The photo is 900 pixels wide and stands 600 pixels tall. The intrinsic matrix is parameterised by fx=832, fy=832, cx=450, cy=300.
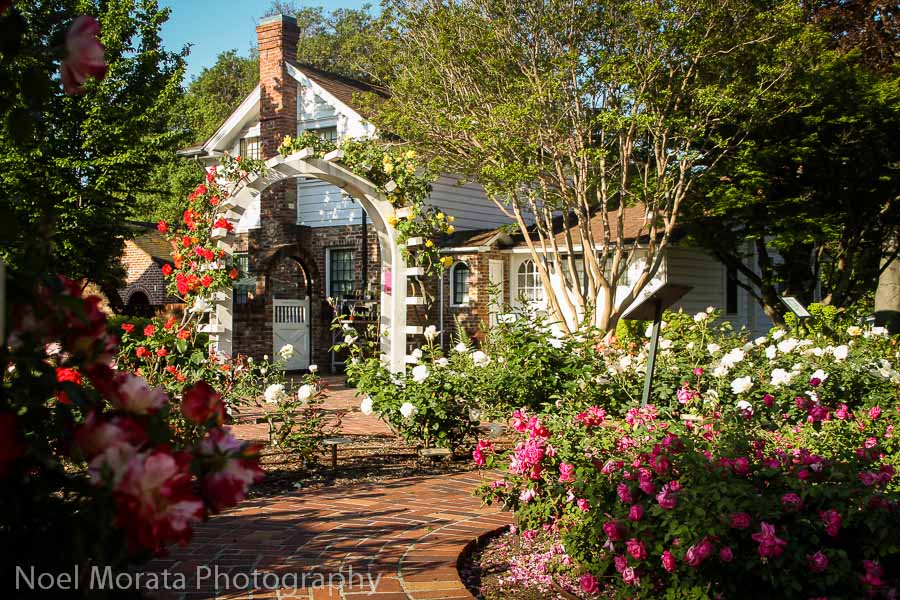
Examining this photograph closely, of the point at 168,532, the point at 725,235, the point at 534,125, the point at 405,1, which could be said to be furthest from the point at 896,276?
the point at 168,532

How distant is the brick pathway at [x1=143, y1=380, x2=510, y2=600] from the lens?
3691mm

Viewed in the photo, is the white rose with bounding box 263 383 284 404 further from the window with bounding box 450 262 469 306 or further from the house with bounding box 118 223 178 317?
the house with bounding box 118 223 178 317

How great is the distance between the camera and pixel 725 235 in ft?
57.5

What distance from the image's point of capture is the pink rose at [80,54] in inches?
63.1

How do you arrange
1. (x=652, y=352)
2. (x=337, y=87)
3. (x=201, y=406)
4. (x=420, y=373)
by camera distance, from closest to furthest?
(x=201, y=406)
(x=652, y=352)
(x=420, y=373)
(x=337, y=87)

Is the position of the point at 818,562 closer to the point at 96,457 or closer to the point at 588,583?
the point at 588,583

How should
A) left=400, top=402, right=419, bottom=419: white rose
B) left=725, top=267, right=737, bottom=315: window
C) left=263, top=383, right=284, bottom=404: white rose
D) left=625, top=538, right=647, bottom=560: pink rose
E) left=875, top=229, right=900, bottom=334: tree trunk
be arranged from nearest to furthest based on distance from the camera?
left=625, top=538, right=647, bottom=560: pink rose
left=263, top=383, right=284, bottom=404: white rose
left=400, top=402, right=419, bottom=419: white rose
left=875, top=229, right=900, bottom=334: tree trunk
left=725, top=267, right=737, bottom=315: window

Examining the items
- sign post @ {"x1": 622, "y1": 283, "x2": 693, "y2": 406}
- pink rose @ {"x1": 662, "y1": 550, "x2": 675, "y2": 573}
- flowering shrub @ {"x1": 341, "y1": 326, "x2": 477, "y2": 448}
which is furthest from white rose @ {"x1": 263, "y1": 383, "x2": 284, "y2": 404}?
pink rose @ {"x1": 662, "y1": 550, "x2": 675, "y2": 573}

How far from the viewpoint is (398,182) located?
31.7 ft

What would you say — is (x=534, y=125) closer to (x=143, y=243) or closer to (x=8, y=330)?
(x=8, y=330)

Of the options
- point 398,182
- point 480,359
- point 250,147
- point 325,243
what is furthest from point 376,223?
point 250,147

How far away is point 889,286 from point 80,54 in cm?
1874

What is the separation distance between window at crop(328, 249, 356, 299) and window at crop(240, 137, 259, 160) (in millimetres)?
3306

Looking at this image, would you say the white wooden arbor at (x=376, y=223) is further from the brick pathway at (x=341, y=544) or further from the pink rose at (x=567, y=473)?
the pink rose at (x=567, y=473)
